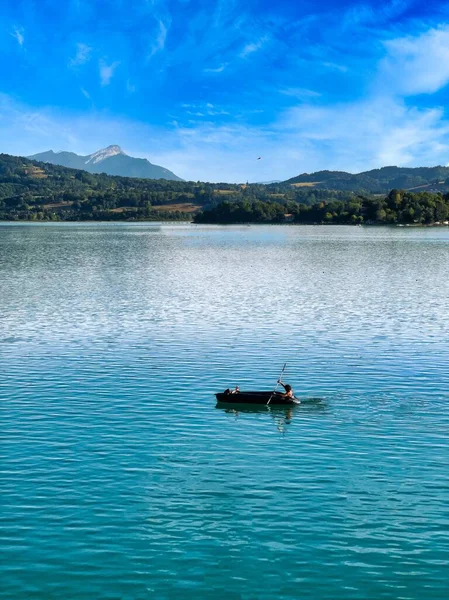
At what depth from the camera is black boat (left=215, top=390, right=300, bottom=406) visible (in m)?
35.7

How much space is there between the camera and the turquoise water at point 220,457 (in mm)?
20203

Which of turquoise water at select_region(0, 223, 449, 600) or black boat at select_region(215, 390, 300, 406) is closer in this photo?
turquoise water at select_region(0, 223, 449, 600)

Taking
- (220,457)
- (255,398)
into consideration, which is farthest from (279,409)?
(220,457)

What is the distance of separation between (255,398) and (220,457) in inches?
310

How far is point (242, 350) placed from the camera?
4872 cm

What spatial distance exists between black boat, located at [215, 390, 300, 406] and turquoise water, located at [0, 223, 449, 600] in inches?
21.9

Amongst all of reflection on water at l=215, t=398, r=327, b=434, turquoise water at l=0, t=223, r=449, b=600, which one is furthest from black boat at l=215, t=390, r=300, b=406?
turquoise water at l=0, t=223, r=449, b=600

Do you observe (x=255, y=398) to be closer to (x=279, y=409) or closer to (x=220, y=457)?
(x=279, y=409)

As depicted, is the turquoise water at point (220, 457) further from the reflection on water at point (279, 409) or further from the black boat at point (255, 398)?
the black boat at point (255, 398)

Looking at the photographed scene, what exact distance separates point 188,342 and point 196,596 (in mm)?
32726

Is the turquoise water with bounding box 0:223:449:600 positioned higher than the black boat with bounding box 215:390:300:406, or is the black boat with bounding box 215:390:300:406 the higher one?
the black boat with bounding box 215:390:300:406

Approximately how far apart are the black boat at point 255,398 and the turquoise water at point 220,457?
1.83 feet

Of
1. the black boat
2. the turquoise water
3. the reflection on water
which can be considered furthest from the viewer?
the black boat

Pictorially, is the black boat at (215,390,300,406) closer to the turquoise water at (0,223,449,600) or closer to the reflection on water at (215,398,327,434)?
the reflection on water at (215,398,327,434)
